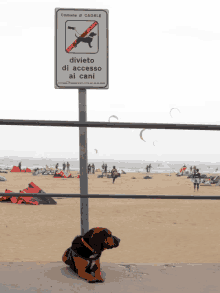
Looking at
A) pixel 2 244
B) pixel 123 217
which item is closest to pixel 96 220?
pixel 123 217

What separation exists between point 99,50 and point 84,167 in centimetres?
76

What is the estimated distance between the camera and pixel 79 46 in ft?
5.50

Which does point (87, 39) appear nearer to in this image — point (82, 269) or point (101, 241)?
point (101, 241)

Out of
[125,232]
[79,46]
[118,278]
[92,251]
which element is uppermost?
[79,46]

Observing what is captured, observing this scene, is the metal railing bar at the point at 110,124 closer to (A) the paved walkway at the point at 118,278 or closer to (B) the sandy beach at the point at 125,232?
(A) the paved walkway at the point at 118,278

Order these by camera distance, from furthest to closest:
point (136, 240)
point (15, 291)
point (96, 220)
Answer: point (96, 220) → point (136, 240) → point (15, 291)

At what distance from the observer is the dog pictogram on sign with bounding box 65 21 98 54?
1673mm

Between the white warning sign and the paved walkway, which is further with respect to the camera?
the white warning sign

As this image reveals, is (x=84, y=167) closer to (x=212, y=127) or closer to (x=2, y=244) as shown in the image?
(x=212, y=127)

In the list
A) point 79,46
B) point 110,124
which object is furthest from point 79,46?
point 110,124

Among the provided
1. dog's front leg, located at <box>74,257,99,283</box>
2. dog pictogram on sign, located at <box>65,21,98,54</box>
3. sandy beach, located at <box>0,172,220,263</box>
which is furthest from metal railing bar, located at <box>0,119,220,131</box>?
sandy beach, located at <box>0,172,220,263</box>

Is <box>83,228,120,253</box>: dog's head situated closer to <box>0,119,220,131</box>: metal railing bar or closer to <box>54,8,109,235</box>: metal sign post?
<box>0,119,220,131</box>: metal railing bar

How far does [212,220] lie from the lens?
6223 mm

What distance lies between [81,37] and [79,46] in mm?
58
